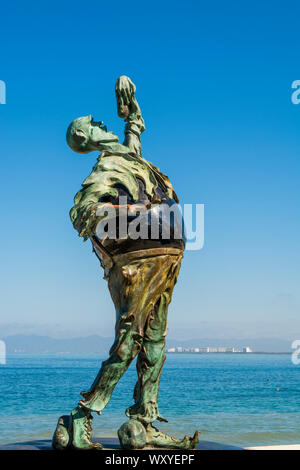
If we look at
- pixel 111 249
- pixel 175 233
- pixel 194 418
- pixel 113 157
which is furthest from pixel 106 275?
pixel 194 418

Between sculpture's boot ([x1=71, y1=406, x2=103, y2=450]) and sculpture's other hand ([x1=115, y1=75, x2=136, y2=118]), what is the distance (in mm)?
2203

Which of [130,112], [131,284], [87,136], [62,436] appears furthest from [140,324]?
[130,112]

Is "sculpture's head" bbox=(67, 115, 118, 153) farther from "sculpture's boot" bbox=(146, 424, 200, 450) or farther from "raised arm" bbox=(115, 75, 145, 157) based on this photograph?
"sculpture's boot" bbox=(146, 424, 200, 450)

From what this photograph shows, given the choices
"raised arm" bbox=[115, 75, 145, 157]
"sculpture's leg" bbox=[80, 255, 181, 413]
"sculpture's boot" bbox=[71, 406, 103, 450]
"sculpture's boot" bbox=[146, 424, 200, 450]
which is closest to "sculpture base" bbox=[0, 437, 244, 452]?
"sculpture's boot" bbox=[146, 424, 200, 450]

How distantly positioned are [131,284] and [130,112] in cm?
144

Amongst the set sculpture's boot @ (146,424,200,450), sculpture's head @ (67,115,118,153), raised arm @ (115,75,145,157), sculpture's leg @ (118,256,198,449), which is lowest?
sculpture's boot @ (146,424,200,450)

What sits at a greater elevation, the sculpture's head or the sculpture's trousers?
the sculpture's head

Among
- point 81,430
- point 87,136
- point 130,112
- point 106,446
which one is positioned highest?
point 130,112

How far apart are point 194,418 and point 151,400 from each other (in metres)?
16.0

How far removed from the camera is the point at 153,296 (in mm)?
4184

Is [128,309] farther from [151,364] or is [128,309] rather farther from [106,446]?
[106,446]

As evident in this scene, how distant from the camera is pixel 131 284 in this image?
409 centimetres

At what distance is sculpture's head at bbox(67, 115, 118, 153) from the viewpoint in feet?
14.7

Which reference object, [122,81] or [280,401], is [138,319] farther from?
[280,401]
